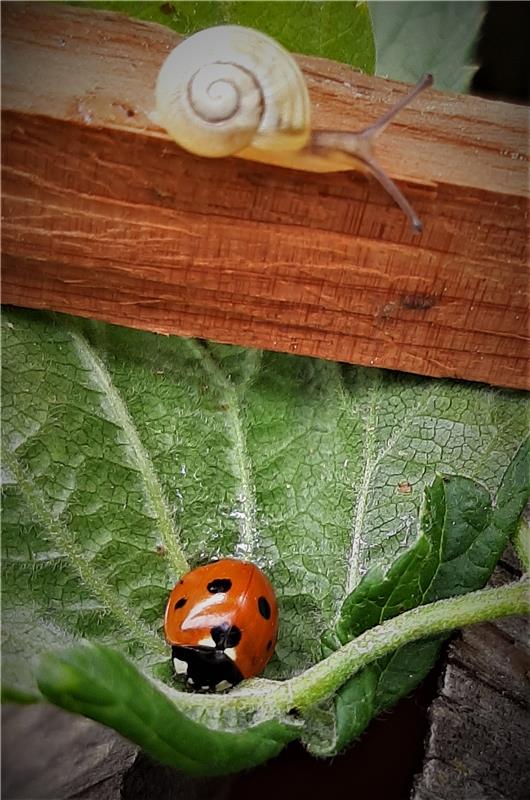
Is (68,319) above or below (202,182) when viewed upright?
below

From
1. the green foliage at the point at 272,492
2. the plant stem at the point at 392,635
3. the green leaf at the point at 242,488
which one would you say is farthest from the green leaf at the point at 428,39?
the plant stem at the point at 392,635

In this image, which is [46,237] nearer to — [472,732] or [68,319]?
[68,319]

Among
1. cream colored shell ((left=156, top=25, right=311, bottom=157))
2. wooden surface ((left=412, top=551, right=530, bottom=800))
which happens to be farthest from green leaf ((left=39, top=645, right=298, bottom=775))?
cream colored shell ((left=156, top=25, right=311, bottom=157))

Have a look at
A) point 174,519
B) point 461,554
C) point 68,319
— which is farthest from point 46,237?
point 461,554

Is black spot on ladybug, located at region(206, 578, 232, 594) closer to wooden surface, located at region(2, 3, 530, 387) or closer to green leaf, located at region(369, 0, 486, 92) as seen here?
Result: wooden surface, located at region(2, 3, 530, 387)

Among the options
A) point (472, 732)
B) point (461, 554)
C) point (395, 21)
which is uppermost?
point (395, 21)
